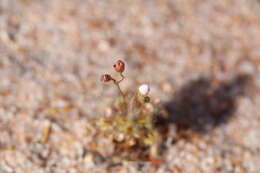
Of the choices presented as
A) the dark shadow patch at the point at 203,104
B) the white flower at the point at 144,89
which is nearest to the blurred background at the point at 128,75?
the dark shadow patch at the point at 203,104

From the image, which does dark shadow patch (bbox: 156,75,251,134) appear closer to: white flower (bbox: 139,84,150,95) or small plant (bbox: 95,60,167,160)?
small plant (bbox: 95,60,167,160)

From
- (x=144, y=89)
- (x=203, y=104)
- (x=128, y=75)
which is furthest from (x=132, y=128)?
(x=203, y=104)

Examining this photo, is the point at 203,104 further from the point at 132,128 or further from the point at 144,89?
the point at 144,89

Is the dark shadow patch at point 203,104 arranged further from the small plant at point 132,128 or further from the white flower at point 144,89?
the white flower at point 144,89

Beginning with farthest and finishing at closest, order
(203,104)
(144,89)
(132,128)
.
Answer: (203,104), (132,128), (144,89)

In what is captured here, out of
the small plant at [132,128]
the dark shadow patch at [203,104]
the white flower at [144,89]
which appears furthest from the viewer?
the dark shadow patch at [203,104]

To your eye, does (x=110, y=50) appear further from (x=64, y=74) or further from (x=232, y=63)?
(x=232, y=63)
